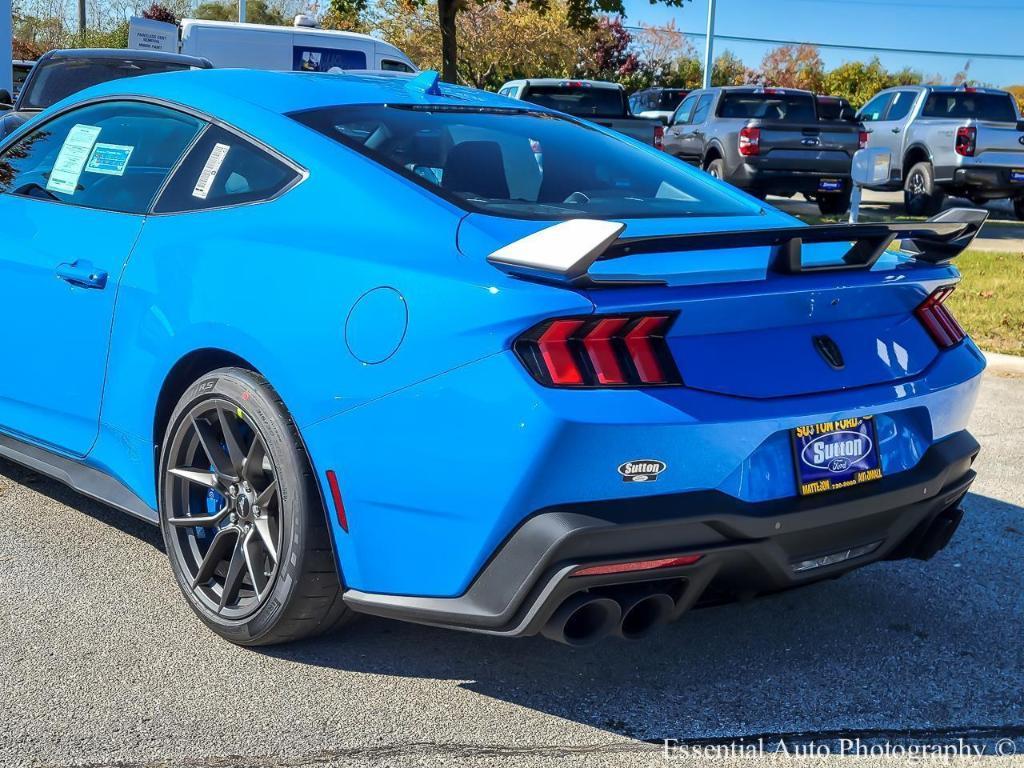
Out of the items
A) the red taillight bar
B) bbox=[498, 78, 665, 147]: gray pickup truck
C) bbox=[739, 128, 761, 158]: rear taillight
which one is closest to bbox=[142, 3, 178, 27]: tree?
bbox=[498, 78, 665, 147]: gray pickup truck

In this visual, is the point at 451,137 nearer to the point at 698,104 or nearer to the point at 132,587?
the point at 132,587

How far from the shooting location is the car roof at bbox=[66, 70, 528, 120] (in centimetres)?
359

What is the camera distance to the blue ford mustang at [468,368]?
2.64 meters

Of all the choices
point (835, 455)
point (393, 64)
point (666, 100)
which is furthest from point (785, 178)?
point (835, 455)

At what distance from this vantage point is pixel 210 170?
140 inches

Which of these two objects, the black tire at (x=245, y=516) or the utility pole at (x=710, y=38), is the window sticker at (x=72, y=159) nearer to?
the black tire at (x=245, y=516)

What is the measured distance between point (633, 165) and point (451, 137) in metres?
0.64

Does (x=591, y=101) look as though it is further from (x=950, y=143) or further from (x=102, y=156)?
(x=102, y=156)

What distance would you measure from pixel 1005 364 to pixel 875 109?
13135 millimetres

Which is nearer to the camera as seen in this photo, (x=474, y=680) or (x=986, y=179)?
(x=474, y=680)

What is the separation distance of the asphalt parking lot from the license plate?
2.00 ft

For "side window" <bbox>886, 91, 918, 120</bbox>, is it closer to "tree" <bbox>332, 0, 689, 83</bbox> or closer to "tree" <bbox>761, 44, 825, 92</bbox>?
"tree" <bbox>332, 0, 689, 83</bbox>

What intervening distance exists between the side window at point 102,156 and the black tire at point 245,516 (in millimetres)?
775

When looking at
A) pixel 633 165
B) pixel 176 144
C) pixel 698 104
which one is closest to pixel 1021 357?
pixel 633 165
